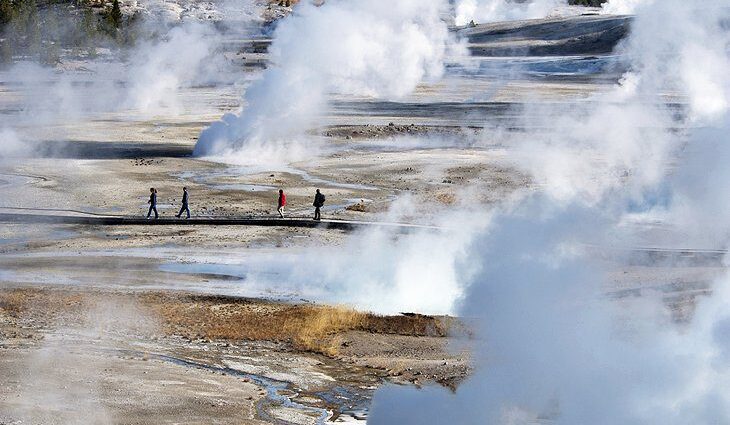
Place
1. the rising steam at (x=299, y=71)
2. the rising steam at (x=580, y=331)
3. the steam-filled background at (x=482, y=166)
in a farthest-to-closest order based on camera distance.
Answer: the rising steam at (x=299, y=71), the steam-filled background at (x=482, y=166), the rising steam at (x=580, y=331)

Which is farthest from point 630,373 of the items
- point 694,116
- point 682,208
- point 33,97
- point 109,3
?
point 109,3

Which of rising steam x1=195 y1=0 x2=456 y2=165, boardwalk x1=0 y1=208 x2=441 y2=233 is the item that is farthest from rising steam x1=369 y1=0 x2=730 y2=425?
rising steam x1=195 y1=0 x2=456 y2=165

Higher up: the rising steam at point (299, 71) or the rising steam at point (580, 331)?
the rising steam at point (299, 71)

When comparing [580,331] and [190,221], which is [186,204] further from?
[580,331]

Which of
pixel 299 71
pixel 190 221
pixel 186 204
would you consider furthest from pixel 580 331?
pixel 299 71

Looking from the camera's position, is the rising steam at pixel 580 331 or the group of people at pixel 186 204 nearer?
the rising steam at pixel 580 331

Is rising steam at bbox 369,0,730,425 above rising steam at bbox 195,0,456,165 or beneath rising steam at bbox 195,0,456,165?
beneath

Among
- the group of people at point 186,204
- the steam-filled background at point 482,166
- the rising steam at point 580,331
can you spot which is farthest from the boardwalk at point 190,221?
the rising steam at point 580,331

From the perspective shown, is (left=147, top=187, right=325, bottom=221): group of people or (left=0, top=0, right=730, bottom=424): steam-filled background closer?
(left=0, top=0, right=730, bottom=424): steam-filled background

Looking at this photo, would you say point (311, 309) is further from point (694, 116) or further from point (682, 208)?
point (694, 116)

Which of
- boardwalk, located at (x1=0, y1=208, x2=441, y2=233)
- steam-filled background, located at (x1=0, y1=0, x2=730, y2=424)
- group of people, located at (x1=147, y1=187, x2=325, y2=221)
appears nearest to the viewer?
steam-filled background, located at (x1=0, y1=0, x2=730, y2=424)

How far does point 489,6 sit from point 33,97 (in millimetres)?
71996

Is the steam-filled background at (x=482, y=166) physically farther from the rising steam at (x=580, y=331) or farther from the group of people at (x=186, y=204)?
the group of people at (x=186, y=204)

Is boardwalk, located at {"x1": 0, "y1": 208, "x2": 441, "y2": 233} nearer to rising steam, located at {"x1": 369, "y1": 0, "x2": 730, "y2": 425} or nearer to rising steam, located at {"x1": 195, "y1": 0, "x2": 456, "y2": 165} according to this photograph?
rising steam, located at {"x1": 369, "y1": 0, "x2": 730, "y2": 425}
